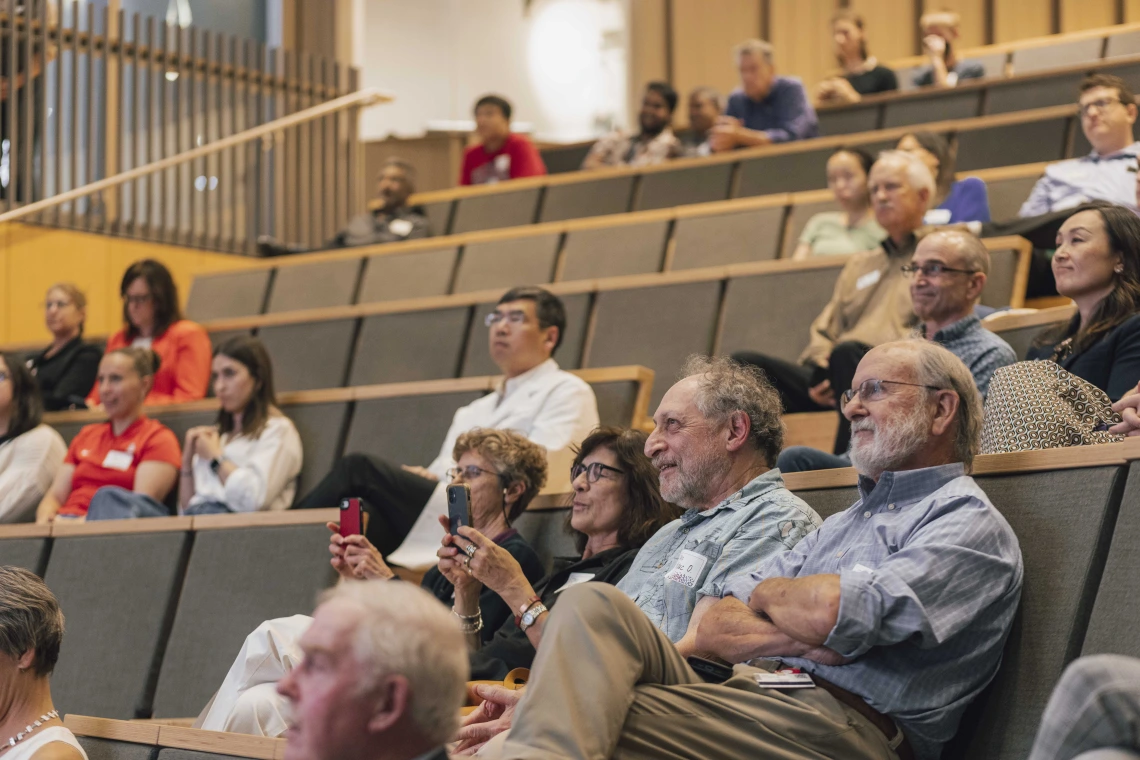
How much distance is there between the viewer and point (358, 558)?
2.43 meters

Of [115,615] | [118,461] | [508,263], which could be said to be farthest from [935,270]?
[508,263]

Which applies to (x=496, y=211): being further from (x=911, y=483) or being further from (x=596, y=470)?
(x=911, y=483)

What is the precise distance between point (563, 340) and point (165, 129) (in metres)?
2.86

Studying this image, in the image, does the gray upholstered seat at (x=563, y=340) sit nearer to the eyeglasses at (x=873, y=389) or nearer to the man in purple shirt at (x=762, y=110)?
the man in purple shirt at (x=762, y=110)

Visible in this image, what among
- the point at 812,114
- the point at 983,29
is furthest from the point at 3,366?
the point at 983,29

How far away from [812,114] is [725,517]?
3946mm

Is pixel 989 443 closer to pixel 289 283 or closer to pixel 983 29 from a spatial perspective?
pixel 289 283

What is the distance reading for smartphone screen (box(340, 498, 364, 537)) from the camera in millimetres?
2449

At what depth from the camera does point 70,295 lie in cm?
443

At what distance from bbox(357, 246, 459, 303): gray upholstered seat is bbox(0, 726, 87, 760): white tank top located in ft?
10.2

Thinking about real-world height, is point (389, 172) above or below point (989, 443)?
above

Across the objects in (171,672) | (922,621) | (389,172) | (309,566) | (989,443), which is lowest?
(171,672)

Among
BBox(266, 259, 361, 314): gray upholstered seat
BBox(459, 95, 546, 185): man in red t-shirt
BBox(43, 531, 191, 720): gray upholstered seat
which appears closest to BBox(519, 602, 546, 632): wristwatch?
BBox(43, 531, 191, 720): gray upholstered seat

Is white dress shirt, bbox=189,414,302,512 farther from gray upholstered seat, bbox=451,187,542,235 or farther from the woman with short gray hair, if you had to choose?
gray upholstered seat, bbox=451,187,542,235
